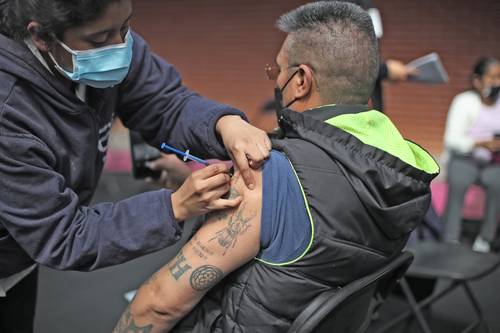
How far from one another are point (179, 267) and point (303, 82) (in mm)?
564

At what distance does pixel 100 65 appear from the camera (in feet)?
4.02

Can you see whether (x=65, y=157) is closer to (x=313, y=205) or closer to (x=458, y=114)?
(x=313, y=205)


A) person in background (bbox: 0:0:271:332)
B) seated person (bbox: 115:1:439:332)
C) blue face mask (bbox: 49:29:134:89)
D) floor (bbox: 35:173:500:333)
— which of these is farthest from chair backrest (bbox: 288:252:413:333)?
floor (bbox: 35:173:500:333)

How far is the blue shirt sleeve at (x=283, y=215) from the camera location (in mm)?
1104

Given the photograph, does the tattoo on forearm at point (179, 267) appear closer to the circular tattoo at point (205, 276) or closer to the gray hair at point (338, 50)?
the circular tattoo at point (205, 276)

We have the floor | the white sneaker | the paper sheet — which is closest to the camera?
the floor

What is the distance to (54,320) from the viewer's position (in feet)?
9.20

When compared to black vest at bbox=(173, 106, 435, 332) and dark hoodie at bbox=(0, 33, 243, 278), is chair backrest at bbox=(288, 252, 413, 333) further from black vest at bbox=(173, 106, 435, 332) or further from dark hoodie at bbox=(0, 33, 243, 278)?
dark hoodie at bbox=(0, 33, 243, 278)

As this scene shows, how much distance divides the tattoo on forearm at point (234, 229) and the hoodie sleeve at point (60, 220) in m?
0.10

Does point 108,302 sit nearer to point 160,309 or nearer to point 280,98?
point 160,309

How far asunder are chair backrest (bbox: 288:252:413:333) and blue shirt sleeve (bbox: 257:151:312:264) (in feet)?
0.39

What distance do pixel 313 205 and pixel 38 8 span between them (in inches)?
29.4

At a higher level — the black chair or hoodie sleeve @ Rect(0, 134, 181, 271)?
hoodie sleeve @ Rect(0, 134, 181, 271)

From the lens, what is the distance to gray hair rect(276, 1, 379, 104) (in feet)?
4.12
